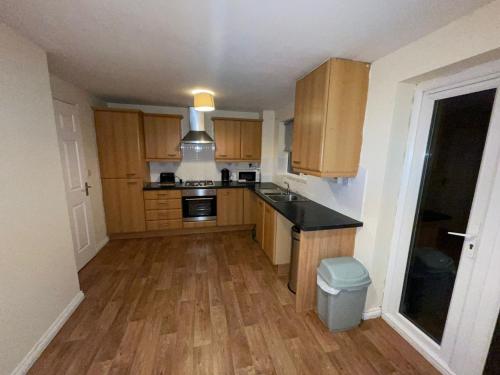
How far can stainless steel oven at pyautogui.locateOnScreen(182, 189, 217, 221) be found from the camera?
12.3ft

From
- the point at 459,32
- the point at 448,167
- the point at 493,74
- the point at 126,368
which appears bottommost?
the point at 126,368

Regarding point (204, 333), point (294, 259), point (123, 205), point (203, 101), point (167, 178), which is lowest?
point (204, 333)

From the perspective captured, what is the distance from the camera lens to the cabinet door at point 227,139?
3912mm

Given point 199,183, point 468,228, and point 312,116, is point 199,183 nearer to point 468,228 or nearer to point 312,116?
point 312,116

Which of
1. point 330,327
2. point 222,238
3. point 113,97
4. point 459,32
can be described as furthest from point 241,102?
point 330,327

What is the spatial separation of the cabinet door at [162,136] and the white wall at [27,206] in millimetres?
1842

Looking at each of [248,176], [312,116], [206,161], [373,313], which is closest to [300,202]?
[312,116]

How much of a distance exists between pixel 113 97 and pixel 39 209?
2316mm

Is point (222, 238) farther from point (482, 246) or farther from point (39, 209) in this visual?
point (482, 246)

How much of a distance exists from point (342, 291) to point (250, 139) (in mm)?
3046

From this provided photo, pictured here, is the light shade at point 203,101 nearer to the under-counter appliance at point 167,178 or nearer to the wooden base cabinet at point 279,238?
the wooden base cabinet at point 279,238

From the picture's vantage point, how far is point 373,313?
1.97 meters

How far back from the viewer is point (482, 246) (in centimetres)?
128

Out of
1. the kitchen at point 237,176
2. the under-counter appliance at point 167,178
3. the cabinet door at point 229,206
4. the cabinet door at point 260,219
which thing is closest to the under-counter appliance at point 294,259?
the kitchen at point 237,176
